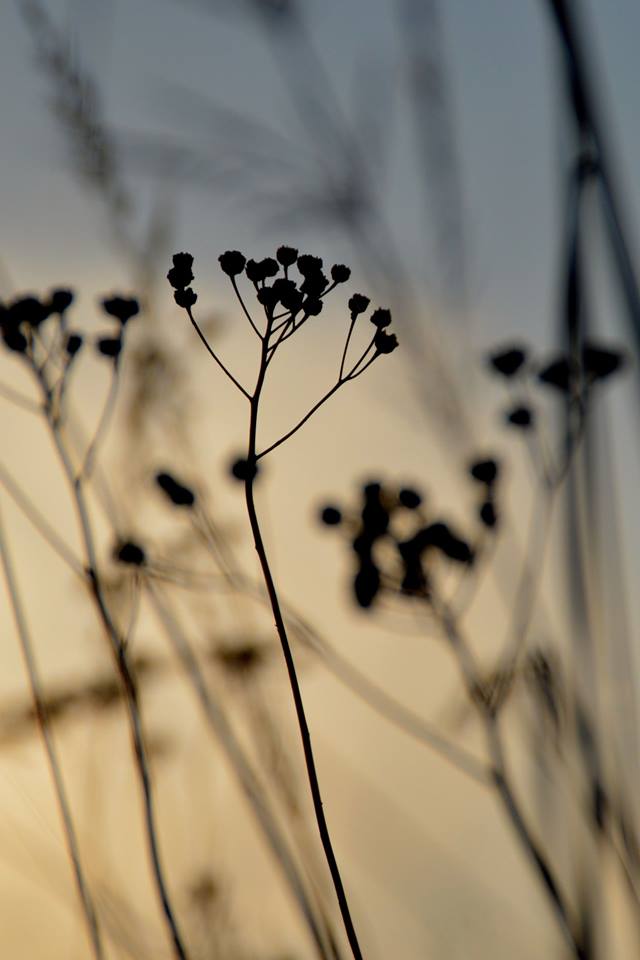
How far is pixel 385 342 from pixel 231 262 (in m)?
0.26

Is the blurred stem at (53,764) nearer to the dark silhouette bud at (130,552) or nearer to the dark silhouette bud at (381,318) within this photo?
the dark silhouette bud at (130,552)

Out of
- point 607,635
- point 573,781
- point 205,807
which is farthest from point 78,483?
point 205,807

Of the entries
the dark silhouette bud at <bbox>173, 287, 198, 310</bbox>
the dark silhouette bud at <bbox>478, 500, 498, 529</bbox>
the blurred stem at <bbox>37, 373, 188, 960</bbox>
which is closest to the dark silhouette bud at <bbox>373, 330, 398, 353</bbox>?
the dark silhouette bud at <bbox>173, 287, 198, 310</bbox>

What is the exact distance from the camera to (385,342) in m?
1.30

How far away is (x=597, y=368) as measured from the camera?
2.26 metres

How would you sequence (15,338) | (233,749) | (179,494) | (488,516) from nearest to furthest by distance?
(233,749)
(15,338)
(179,494)
(488,516)

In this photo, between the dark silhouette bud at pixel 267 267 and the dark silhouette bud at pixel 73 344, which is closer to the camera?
the dark silhouette bud at pixel 267 267

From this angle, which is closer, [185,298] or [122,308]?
[185,298]

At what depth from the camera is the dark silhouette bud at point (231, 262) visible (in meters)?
1.34

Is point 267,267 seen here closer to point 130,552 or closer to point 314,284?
point 314,284

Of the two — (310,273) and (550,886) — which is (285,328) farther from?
(550,886)

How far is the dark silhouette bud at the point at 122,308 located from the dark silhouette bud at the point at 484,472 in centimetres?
95

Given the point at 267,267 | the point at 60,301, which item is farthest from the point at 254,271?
the point at 60,301

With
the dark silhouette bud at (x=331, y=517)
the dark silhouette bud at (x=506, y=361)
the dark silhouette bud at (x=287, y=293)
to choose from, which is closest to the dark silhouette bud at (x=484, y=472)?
the dark silhouette bud at (x=506, y=361)
